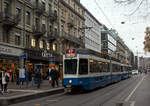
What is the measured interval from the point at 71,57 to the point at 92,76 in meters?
2.35

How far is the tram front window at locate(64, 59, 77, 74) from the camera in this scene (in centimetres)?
1745

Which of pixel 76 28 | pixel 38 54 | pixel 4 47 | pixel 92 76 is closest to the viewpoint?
pixel 92 76

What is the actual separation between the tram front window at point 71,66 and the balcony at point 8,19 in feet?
38.6

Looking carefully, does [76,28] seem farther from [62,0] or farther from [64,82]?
[64,82]

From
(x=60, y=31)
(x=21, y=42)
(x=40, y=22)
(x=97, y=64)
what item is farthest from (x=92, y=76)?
(x=60, y=31)

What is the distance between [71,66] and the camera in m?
17.6

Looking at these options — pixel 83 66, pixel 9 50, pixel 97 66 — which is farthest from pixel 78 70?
pixel 9 50

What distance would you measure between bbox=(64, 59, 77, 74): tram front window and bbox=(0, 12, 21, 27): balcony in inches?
463

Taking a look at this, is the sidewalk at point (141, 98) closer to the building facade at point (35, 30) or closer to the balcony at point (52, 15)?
the building facade at point (35, 30)

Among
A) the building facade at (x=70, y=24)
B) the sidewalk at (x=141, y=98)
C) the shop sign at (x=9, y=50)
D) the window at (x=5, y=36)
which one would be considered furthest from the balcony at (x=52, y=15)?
the sidewalk at (x=141, y=98)

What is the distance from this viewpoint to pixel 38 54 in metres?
34.1

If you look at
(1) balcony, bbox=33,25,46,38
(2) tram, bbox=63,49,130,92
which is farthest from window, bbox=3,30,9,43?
Result: (2) tram, bbox=63,49,130,92

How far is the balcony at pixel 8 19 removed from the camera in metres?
26.5

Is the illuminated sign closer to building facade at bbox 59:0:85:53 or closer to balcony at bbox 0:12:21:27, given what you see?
balcony at bbox 0:12:21:27
